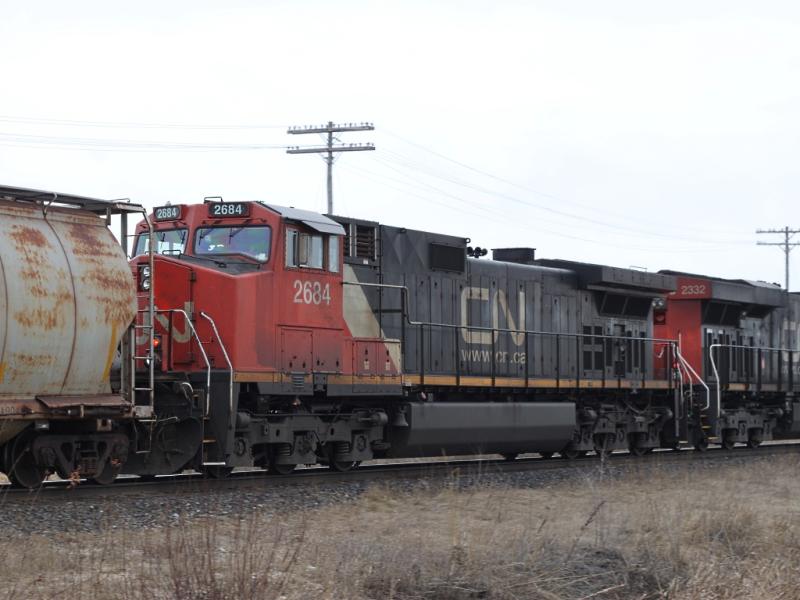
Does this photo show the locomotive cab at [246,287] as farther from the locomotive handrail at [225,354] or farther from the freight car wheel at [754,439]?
the freight car wheel at [754,439]

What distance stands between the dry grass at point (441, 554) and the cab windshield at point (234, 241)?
11.9ft

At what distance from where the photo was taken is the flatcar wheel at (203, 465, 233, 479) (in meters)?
14.7

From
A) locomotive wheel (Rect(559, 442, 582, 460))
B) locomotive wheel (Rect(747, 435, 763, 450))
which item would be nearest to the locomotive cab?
locomotive wheel (Rect(559, 442, 582, 460))

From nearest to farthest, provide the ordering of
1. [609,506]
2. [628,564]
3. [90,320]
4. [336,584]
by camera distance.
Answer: [336,584] < [628,564] < [90,320] < [609,506]

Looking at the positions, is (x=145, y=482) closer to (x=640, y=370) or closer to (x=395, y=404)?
(x=395, y=404)

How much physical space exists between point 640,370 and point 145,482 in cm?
1170

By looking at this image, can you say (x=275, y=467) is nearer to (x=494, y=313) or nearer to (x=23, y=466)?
(x=23, y=466)

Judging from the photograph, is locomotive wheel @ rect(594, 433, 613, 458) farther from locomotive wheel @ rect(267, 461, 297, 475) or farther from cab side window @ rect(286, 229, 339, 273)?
cab side window @ rect(286, 229, 339, 273)

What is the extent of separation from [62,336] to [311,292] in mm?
4167

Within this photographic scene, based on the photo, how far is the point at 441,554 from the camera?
937 cm

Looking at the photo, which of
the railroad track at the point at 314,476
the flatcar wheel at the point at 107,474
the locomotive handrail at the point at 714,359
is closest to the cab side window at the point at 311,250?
the railroad track at the point at 314,476

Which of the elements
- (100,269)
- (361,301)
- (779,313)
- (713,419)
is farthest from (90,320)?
(779,313)

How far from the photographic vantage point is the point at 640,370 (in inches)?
890

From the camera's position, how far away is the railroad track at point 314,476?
12.6 metres
